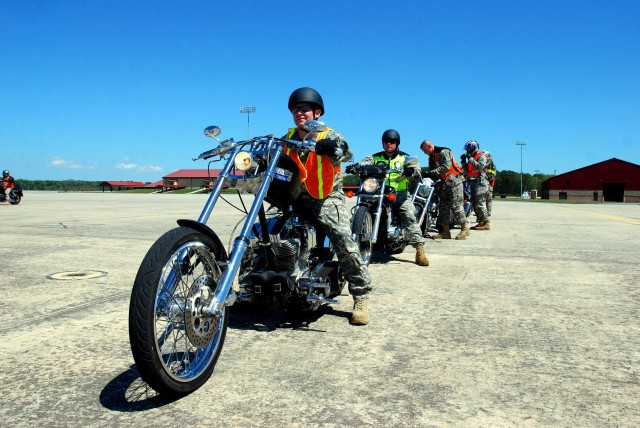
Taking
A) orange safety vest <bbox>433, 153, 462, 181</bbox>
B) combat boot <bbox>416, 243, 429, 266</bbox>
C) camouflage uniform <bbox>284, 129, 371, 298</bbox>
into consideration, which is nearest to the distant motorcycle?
orange safety vest <bbox>433, 153, 462, 181</bbox>

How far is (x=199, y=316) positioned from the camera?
2.85 m

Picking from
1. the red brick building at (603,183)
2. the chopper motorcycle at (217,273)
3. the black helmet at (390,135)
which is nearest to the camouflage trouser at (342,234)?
the chopper motorcycle at (217,273)

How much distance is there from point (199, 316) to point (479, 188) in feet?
35.9

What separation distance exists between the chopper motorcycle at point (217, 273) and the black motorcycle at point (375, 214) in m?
1.95

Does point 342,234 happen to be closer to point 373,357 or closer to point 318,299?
point 318,299

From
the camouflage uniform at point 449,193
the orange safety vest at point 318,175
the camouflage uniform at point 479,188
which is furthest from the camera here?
the camouflage uniform at point 479,188

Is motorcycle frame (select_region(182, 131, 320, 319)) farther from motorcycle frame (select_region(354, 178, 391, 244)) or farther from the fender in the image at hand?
motorcycle frame (select_region(354, 178, 391, 244))

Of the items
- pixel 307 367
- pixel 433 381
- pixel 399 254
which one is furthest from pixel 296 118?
pixel 399 254

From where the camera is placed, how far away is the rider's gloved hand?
149 inches

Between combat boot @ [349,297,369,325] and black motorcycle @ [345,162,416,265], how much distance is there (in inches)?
70.4

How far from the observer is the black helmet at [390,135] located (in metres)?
7.66

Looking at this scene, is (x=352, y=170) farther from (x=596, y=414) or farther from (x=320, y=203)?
(x=596, y=414)

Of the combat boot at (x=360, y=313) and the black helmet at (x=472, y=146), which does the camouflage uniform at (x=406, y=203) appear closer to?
the combat boot at (x=360, y=313)

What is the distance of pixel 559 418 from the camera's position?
2.59 meters
